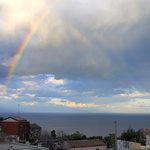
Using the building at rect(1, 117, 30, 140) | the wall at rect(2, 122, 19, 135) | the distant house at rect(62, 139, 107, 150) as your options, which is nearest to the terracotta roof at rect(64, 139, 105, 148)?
the distant house at rect(62, 139, 107, 150)

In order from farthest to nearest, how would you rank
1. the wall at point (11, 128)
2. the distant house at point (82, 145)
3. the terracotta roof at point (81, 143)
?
the wall at point (11, 128)
the terracotta roof at point (81, 143)
the distant house at point (82, 145)

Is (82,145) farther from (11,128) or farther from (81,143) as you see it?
(11,128)

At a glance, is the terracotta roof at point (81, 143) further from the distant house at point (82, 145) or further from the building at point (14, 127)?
the building at point (14, 127)

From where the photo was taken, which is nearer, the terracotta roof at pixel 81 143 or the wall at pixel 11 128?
the terracotta roof at pixel 81 143

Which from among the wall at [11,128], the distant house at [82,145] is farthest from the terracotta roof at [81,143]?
the wall at [11,128]

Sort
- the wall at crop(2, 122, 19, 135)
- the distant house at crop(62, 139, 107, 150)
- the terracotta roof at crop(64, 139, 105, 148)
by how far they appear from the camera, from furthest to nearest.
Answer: the wall at crop(2, 122, 19, 135)
the terracotta roof at crop(64, 139, 105, 148)
the distant house at crop(62, 139, 107, 150)

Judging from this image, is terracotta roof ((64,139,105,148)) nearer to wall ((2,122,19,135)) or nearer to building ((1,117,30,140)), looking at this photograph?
building ((1,117,30,140))

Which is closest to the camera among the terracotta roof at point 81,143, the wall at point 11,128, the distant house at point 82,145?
the distant house at point 82,145

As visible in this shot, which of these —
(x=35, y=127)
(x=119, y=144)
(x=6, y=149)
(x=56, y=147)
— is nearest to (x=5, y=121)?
(x=35, y=127)

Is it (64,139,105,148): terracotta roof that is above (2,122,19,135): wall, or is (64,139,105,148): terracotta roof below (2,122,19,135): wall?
below

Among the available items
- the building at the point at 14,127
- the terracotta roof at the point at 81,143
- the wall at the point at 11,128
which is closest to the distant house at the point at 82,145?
the terracotta roof at the point at 81,143

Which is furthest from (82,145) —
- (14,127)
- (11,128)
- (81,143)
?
(11,128)

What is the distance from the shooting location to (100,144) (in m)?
41.4

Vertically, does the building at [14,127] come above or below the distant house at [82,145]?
above
